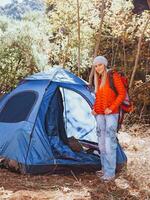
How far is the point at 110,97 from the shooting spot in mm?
5832

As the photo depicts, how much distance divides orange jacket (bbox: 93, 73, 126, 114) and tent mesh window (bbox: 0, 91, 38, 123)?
3.91 feet

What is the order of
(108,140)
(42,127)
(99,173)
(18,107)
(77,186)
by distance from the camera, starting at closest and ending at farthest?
1. (77,186)
2. (108,140)
3. (99,173)
4. (42,127)
5. (18,107)

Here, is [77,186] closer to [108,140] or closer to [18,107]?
[108,140]

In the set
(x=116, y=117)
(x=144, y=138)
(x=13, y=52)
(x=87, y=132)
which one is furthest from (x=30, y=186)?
(x=13, y=52)

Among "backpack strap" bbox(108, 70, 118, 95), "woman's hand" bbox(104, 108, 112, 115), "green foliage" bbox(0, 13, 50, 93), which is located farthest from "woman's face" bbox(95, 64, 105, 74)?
"green foliage" bbox(0, 13, 50, 93)

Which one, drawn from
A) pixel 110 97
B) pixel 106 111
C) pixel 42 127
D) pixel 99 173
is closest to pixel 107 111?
pixel 106 111

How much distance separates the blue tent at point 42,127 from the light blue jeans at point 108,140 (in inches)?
20.3

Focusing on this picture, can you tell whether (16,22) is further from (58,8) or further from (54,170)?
(54,170)

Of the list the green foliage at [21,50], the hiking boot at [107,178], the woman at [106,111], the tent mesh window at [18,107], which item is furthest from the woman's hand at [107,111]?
the green foliage at [21,50]

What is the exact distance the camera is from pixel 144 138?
10.5 meters

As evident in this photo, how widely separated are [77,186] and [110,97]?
1.25 metres

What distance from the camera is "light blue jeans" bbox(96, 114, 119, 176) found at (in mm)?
5844

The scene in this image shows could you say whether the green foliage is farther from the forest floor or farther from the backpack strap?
the backpack strap

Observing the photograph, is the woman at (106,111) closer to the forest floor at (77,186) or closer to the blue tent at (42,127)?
the forest floor at (77,186)
